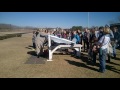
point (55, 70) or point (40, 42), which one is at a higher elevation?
point (40, 42)

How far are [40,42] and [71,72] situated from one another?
4349 millimetres

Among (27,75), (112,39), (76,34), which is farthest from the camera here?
(76,34)

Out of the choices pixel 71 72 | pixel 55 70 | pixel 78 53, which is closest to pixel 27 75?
pixel 55 70
